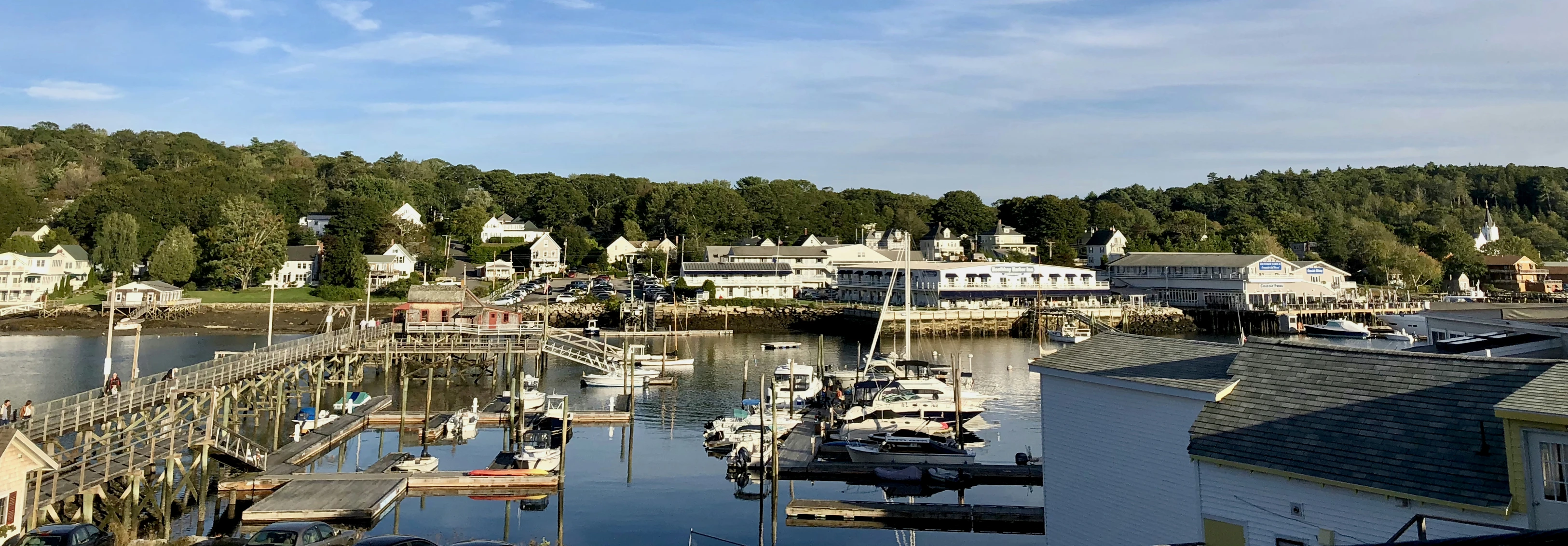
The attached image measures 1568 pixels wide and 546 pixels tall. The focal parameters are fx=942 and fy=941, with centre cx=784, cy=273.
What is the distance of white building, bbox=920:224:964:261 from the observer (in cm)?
12475

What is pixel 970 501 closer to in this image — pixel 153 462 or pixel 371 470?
pixel 371 470

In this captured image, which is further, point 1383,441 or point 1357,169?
point 1357,169

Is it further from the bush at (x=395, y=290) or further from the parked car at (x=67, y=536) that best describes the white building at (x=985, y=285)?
the parked car at (x=67, y=536)

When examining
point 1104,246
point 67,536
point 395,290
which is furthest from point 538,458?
point 1104,246

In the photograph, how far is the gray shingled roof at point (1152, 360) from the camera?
1488cm


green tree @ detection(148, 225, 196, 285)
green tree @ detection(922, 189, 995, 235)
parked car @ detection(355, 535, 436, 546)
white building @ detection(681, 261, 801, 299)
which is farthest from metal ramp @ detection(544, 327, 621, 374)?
green tree @ detection(922, 189, 995, 235)

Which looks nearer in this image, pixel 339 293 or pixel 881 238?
pixel 339 293

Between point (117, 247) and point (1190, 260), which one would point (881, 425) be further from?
point (117, 247)

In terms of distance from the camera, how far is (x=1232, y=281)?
8538 cm

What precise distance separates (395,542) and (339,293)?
79467mm

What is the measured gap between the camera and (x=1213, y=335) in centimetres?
7719

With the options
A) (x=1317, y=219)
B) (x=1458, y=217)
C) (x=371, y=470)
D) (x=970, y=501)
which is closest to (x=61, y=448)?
(x=371, y=470)

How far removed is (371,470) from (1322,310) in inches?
3155

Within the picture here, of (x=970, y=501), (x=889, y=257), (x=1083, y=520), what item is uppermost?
(x=889, y=257)
